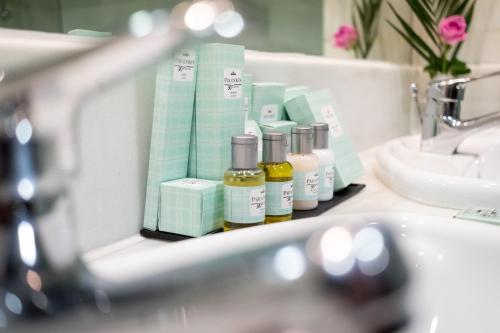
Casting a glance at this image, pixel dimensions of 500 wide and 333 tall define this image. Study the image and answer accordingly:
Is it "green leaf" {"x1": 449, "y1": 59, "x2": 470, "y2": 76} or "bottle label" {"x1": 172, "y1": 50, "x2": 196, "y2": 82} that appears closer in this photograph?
"bottle label" {"x1": 172, "y1": 50, "x2": 196, "y2": 82}

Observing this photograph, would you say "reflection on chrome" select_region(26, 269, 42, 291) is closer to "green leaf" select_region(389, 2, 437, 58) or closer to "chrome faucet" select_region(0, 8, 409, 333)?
"chrome faucet" select_region(0, 8, 409, 333)

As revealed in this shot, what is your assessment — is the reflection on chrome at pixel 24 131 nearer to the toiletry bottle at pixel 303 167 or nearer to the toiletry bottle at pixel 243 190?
the toiletry bottle at pixel 243 190

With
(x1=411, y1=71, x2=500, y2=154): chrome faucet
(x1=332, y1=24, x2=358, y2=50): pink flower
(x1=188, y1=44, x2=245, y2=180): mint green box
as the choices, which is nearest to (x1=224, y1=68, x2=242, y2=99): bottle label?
(x1=188, y1=44, x2=245, y2=180): mint green box

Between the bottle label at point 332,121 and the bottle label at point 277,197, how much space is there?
0.61 ft

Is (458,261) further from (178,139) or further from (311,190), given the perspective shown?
(178,139)

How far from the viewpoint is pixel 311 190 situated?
0.58 metres

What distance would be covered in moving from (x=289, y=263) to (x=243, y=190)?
0.09 m

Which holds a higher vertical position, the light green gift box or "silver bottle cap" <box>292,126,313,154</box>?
the light green gift box

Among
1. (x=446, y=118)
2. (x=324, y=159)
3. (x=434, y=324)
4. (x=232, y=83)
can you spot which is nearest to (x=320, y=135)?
(x=324, y=159)

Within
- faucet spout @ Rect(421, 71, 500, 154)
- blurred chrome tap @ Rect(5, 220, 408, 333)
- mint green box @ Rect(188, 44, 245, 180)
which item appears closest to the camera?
blurred chrome tap @ Rect(5, 220, 408, 333)

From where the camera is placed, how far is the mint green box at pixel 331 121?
67 cm

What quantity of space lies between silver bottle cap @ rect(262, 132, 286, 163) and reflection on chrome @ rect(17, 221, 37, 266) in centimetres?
31

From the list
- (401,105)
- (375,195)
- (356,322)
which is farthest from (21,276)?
(401,105)

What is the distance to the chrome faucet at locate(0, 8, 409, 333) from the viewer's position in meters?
0.18
